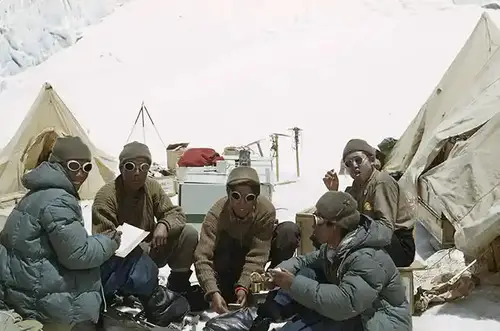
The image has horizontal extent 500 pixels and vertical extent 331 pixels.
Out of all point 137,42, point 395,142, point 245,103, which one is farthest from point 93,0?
point 395,142

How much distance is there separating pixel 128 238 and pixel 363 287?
Answer: 120cm

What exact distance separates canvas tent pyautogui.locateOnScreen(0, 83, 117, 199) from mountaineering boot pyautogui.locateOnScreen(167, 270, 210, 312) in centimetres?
334

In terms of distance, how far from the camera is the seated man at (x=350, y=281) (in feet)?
8.28

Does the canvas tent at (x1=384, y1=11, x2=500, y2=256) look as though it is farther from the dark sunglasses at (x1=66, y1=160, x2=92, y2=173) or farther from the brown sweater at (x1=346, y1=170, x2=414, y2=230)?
the dark sunglasses at (x1=66, y1=160, x2=92, y2=173)

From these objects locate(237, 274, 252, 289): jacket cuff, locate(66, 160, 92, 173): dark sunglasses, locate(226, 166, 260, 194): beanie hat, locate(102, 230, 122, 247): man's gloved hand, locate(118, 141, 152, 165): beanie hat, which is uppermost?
locate(118, 141, 152, 165): beanie hat

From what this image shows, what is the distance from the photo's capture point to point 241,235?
352cm

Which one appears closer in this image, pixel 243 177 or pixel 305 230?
pixel 243 177

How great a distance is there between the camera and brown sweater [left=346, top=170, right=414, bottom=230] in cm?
339

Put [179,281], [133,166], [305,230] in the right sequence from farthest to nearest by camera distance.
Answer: [305,230] → [179,281] → [133,166]

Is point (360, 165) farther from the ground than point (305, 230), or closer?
farther from the ground

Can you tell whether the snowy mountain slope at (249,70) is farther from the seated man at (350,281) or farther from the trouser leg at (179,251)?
the seated man at (350,281)

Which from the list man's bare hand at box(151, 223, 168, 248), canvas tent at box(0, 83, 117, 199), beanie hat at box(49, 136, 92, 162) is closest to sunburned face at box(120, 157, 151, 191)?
man's bare hand at box(151, 223, 168, 248)

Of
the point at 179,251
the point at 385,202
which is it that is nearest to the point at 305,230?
the point at 385,202

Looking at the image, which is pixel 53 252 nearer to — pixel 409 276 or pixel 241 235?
pixel 241 235
